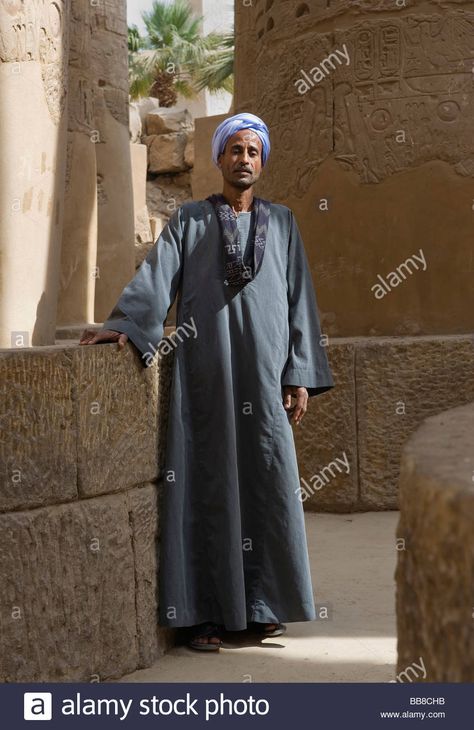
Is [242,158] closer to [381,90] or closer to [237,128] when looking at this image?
[237,128]

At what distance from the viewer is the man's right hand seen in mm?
3168

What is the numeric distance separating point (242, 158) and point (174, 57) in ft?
83.4

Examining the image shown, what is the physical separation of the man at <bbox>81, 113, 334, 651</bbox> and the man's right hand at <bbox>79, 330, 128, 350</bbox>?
0.10 meters

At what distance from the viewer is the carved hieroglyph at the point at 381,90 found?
17.9 feet

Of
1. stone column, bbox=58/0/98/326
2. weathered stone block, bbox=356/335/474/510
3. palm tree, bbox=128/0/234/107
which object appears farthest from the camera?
palm tree, bbox=128/0/234/107

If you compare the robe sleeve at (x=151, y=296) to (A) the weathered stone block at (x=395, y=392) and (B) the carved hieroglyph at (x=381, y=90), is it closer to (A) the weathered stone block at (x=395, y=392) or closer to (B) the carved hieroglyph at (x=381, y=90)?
(A) the weathered stone block at (x=395, y=392)

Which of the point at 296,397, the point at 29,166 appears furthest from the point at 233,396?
the point at 29,166

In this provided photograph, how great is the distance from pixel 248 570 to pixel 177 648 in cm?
35

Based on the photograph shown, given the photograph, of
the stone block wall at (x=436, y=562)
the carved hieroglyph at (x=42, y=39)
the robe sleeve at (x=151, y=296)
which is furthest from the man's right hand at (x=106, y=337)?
the stone block wall at (x=436, y=562)

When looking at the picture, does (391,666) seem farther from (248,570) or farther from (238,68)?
(238,68)

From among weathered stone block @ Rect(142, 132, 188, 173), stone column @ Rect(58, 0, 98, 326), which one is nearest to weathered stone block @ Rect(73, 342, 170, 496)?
stone column @ Rect(58, 0, 98, 326)

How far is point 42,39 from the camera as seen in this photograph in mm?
3980

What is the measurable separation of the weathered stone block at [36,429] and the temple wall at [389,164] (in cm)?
289

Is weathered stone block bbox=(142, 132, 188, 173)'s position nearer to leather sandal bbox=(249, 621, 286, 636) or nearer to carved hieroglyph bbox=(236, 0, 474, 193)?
carved hieroglyph bbox=(236, 0, 474, 193)
